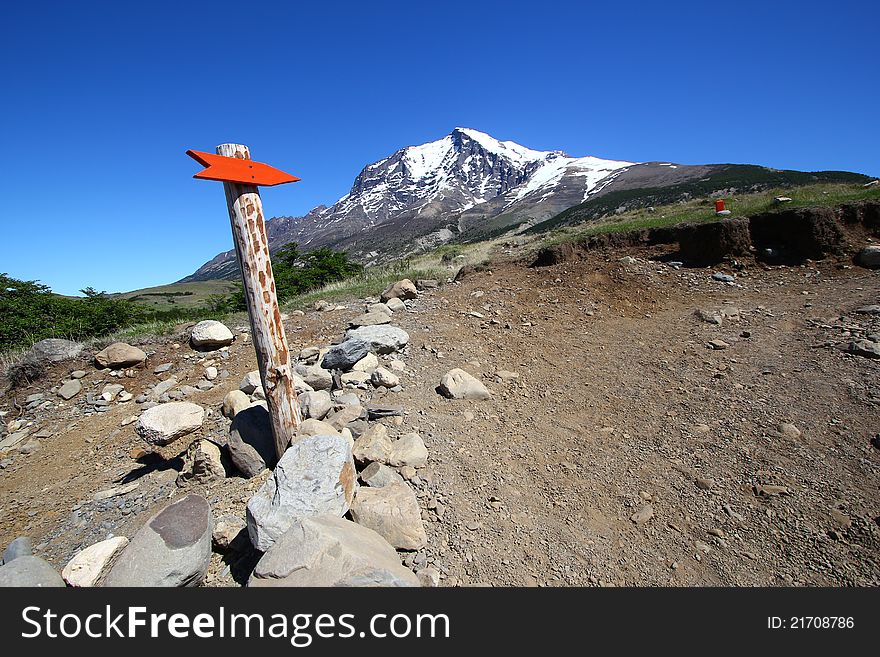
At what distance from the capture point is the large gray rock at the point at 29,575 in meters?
2.79

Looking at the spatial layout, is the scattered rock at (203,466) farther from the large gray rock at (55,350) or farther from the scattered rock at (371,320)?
the large gray rock at (55,350)

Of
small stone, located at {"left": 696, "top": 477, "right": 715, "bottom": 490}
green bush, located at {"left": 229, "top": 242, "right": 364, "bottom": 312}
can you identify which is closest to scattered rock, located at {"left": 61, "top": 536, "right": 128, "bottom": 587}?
small stone, located at {"left": 696, "top": 477, "right": 715, "bottom": 490}

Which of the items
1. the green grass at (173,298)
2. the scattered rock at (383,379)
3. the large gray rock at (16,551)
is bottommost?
the large gray rock at (16,551)

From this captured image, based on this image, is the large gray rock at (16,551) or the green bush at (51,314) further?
the green bush at (51,314)

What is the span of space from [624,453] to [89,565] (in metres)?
5.27

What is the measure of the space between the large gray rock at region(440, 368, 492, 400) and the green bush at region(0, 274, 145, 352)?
433 inches

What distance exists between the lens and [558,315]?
9.19m

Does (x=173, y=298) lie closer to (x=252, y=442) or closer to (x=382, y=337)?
(x=382, y=337)

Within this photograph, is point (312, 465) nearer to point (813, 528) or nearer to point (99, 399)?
point (813, 528)

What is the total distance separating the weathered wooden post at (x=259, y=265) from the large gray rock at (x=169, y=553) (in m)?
1.16

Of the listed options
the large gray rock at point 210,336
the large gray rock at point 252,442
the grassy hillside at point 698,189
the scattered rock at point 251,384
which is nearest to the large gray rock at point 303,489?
the large gray rock at point 252,442

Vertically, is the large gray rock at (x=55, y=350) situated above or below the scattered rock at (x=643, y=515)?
above

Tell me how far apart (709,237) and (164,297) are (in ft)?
381
